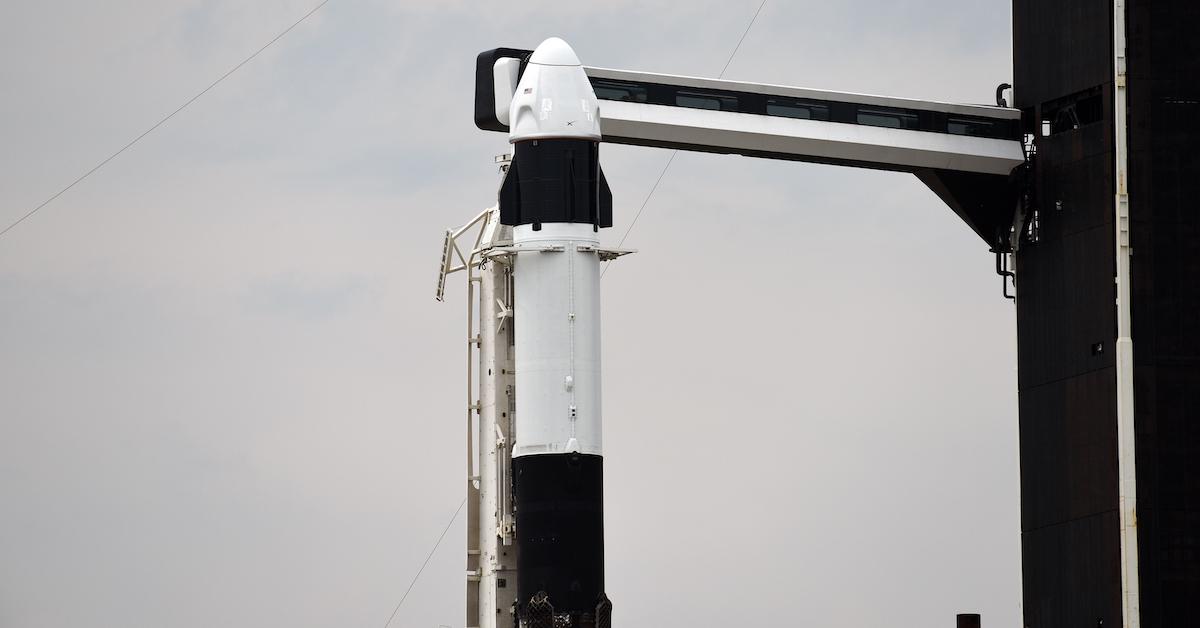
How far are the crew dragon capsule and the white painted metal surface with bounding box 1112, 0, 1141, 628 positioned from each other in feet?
36.8

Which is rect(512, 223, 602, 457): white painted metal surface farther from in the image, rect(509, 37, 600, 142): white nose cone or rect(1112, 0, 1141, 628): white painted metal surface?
rect(1112, 0, 1141, 628): white painted metal surface

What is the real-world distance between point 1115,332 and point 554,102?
13299 millimetres

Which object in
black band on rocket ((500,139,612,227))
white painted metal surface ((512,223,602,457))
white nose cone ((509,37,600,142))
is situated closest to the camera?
white painted metal surface ((512,223,602,457))

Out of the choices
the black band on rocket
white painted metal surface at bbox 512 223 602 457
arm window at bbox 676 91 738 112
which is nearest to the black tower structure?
arm window at bbox 676 91 738 112

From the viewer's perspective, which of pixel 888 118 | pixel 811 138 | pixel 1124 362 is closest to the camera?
pixel 1124 362

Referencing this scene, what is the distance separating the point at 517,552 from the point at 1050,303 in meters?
13.6

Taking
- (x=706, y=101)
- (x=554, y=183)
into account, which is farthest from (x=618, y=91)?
(x=554, y=183)

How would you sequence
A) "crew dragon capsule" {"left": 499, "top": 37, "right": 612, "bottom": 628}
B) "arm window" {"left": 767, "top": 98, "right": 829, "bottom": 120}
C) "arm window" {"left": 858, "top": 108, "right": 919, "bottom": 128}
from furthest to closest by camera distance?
"arm window" {"left": 858, "top": 108, "right": 919, "bottom": 128} < "arm window" {"left": 767, "top": 98, "right": 829, "bottom": 120} < "crew dragon capsule" {"left": 499, "top": 37, "right": 612, "bottom": 628}

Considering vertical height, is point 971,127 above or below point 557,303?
above

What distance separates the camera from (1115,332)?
177ft

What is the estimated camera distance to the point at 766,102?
56406mm

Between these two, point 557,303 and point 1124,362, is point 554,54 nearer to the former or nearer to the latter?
point 557,303

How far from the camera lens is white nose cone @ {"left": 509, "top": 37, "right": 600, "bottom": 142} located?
172 feet

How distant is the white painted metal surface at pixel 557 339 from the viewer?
2031 inches
